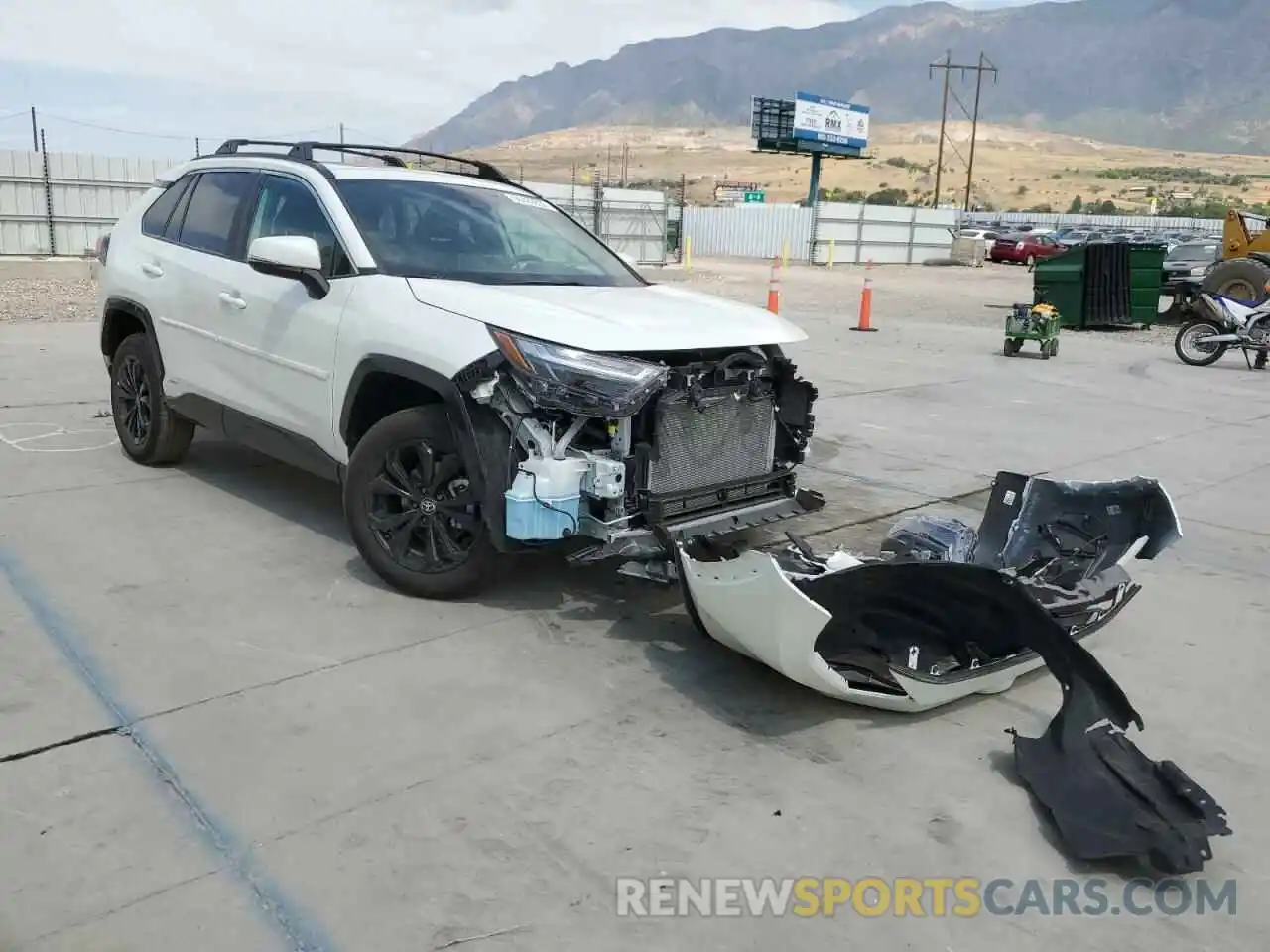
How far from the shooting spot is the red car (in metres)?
44.0

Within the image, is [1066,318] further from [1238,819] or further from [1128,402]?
[1238,819]

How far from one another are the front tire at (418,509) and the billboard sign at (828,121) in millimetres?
44508

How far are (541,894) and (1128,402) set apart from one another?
9797mm

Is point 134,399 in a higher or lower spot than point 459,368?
lower

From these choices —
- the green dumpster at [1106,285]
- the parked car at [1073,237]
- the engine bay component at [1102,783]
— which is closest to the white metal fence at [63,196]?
the green dumpster at [1106,285]

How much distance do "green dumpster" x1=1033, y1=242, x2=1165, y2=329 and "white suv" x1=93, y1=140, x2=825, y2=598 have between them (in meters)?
14.8

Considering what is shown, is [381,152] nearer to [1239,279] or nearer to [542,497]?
[542,497]

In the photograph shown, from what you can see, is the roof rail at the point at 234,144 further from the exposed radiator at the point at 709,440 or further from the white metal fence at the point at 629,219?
the white metal fence at the point at 629,219

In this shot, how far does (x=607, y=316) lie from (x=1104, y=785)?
245cm

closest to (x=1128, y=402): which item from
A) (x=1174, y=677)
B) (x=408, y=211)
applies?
(x=1174, y=677)

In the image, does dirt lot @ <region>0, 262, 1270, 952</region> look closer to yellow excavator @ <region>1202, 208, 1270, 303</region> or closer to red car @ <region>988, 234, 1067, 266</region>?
yellow excavator @ <region>1202, 208, 1270, 303</region>

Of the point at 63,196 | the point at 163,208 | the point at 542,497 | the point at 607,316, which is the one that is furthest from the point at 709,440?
the point at 63,196

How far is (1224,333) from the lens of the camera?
1412cm

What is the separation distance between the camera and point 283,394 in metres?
5.22
